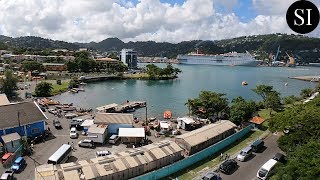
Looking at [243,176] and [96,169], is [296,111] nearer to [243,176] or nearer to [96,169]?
[243,176]

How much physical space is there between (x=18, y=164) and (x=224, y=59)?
156 metres

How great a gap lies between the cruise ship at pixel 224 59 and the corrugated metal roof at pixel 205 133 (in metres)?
139

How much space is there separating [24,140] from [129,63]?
335 feet

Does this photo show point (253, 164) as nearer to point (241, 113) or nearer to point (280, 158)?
point (280, 158)

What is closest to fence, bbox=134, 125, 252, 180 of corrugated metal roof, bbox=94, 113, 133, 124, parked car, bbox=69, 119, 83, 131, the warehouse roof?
corrugated metal roof, bbox=94, 113, 133, 124

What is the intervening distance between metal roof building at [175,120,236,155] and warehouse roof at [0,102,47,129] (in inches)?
493

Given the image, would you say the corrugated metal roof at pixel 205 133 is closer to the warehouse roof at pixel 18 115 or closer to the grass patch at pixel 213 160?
the grass patch at pixel 213 160

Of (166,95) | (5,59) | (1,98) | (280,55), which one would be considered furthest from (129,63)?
(280,55)

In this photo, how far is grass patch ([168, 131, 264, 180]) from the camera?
18.8 m

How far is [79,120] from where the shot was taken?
29406 millimetres

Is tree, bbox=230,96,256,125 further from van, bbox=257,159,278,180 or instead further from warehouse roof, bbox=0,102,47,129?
warehouse roof, bbox=0,102,47,129

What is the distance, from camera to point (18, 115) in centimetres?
2456

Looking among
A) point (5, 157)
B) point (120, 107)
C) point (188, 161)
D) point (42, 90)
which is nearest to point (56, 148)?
point (5, 157)

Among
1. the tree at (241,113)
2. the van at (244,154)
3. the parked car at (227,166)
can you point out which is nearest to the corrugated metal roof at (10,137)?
the parked car at (227,166)
